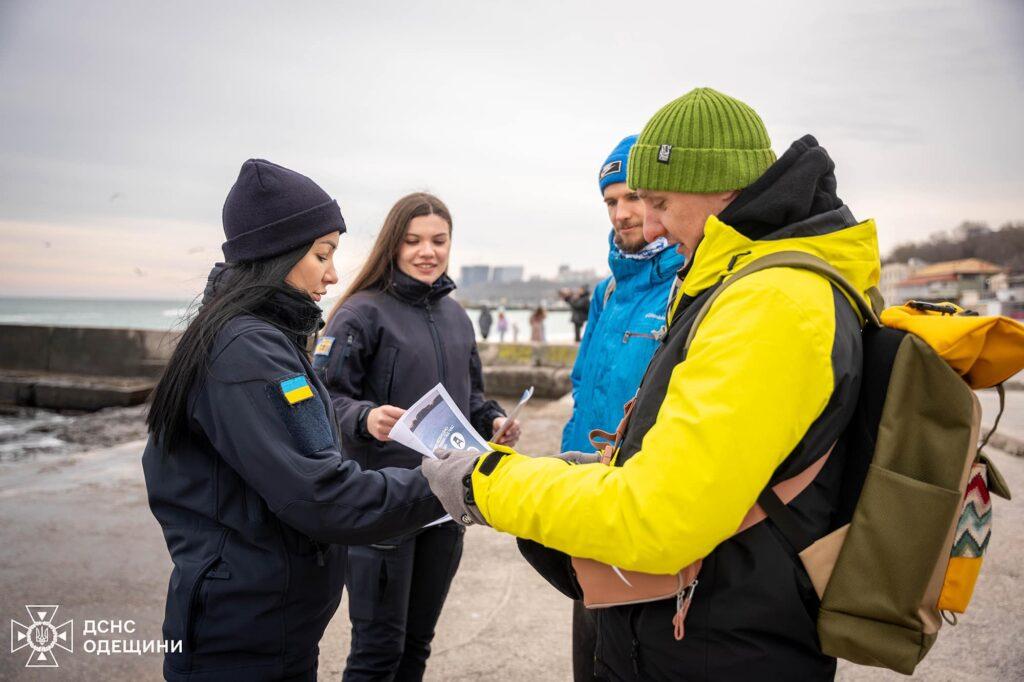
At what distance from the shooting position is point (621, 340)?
103 inches

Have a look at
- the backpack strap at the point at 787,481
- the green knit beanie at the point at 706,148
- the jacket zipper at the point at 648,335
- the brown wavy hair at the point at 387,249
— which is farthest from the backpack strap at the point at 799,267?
the brown wavy hair at the point at 387,249

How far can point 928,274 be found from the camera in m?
77.0

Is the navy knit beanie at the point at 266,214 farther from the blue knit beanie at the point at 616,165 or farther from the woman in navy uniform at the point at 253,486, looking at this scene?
the blue knit beanie at the point at 616,165

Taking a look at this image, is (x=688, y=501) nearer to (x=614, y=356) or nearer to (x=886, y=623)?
(x=886, y=623)

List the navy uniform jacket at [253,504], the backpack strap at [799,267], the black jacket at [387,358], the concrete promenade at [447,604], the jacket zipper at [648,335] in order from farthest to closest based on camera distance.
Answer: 1. the concrete promenade at [447,604]
2. the black jacket at [387,358]
3. the jacket zipper at [648,335]
4. the navy uniform jacket at [253,504]
5. the backpack strap at [799,267]

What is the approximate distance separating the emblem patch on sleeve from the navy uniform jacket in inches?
37.4

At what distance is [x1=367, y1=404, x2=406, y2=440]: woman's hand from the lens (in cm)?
260

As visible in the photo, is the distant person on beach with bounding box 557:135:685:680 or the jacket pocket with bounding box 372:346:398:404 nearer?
the distant person on beach with bounding box 557:135:685:680

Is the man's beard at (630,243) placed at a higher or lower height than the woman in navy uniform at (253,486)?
higher

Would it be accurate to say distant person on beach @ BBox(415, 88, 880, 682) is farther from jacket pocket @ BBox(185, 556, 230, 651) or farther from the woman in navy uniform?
jacket pocket @ BBox(185, 556, 230, 651)

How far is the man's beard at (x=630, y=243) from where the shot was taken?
2.67 meters

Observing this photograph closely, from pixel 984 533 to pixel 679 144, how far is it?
1038 mm

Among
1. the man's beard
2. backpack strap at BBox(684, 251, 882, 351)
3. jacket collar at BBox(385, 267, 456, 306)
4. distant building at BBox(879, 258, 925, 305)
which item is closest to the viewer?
backpack strap at BBox(684, 251, 882, 351)

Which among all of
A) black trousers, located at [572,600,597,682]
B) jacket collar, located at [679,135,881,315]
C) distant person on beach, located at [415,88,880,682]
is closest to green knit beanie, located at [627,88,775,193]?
distant person on beach, located at [415,88,880,682]
